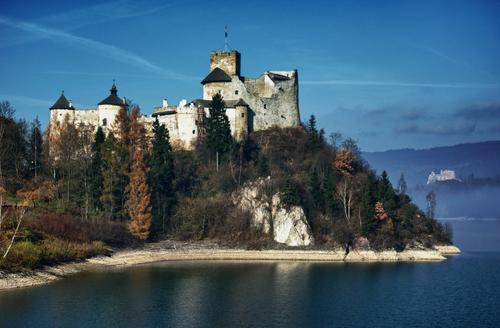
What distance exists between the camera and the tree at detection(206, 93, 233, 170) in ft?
192

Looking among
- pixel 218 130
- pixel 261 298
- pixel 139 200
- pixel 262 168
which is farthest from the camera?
pixel 218 130

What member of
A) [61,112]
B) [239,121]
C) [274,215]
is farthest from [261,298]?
[61,112]

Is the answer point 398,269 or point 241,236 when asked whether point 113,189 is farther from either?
point 398,269

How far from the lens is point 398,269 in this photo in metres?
47.7

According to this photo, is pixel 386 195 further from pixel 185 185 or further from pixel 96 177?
pixel 96 177

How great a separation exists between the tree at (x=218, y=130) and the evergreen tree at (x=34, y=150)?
14855mm

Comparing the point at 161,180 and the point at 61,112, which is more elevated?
the point at 61,112

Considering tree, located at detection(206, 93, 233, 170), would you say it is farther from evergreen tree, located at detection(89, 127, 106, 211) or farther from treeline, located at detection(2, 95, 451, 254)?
evergreen tree, located at detection(89, 127, 106, 211)

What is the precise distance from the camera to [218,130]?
58656 millimetres

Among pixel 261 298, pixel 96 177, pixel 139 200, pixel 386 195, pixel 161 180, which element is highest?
pixel 96 177

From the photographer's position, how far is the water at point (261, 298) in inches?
1201

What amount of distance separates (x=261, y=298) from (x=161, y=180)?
75.6 feet

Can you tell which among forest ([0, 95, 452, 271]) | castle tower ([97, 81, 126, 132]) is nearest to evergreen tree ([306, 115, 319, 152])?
forest ([0, 95, 452, 271])

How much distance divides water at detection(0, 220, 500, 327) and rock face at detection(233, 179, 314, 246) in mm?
5450
